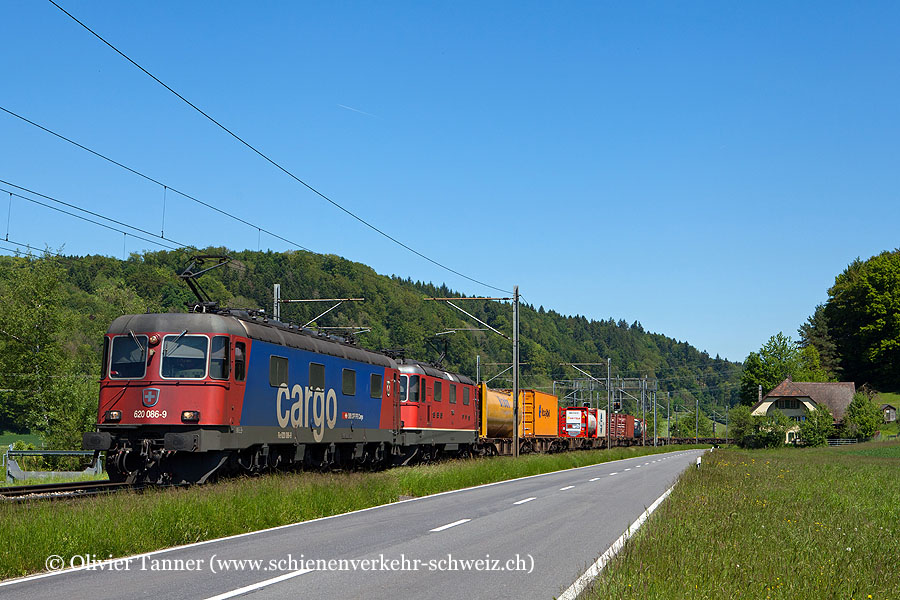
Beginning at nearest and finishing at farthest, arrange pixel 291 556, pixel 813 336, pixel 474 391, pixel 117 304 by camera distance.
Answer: pixel 291 556 < pixel 474 391 < pixel 117 304 < pixel 813 336

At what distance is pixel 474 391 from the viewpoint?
1681 inches

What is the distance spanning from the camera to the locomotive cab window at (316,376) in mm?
24000

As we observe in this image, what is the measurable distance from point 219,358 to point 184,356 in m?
0.74

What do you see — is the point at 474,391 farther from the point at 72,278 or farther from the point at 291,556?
the point at 72,278

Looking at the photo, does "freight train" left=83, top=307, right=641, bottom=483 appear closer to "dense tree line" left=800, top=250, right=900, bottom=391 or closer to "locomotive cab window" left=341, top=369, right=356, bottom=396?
"locomotive cab window" left=341, top=369, right=356, bottom=396

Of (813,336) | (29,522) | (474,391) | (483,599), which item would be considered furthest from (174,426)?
(813,336)

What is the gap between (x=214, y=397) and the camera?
19.4 metres

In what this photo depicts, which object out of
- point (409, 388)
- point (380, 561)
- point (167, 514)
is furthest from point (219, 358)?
point (409, 388)

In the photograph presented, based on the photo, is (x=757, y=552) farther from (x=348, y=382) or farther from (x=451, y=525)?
(x=348, y=382)

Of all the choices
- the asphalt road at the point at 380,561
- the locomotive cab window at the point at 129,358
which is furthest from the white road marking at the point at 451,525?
the locomotive cab window at the point at 129,358

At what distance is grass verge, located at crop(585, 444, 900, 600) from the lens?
27.6 ft

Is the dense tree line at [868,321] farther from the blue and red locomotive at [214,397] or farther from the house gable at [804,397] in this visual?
the blue and red locomotive at [214,397]

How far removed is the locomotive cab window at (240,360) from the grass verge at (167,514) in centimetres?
262

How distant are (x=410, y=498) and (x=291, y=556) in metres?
10.2
